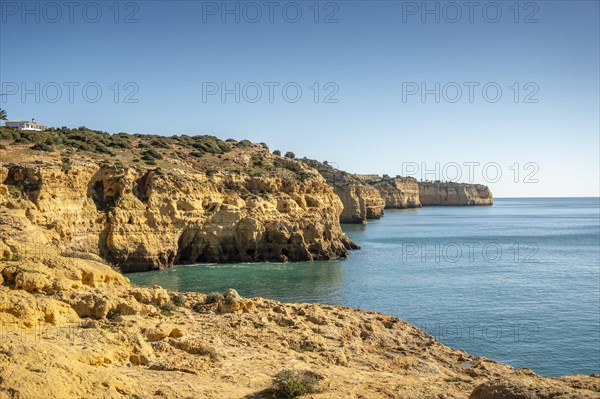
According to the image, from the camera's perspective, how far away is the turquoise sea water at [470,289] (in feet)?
71.3

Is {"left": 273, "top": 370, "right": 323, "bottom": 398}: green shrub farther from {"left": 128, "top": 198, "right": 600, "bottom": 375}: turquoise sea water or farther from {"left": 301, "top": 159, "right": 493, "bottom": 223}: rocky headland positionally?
{"left": 301, "top": 159, "right": 493, "bottom": 223}: rocky headland

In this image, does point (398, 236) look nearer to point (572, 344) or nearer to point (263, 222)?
point (263, 222)

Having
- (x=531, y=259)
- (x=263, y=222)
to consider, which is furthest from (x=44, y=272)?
(x=531, y=259)

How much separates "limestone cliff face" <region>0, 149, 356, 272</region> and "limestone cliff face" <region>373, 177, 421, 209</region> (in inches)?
3935

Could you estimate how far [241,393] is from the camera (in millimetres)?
11344

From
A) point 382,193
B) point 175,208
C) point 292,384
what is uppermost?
point 382,193

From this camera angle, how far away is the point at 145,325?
1447 cm

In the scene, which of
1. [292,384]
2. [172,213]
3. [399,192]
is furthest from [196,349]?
[399,192]

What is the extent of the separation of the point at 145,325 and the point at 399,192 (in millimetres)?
144503

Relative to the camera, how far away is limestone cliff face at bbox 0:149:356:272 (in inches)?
1368

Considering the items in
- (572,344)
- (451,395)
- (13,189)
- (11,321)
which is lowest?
(572,344)

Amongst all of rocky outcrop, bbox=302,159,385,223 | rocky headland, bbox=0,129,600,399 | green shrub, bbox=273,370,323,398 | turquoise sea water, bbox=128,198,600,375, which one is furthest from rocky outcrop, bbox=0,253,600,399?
rocky outcrop, bbox=302,159,385,223

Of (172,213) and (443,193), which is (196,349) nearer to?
(172,213)

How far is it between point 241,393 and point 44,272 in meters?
7.63
